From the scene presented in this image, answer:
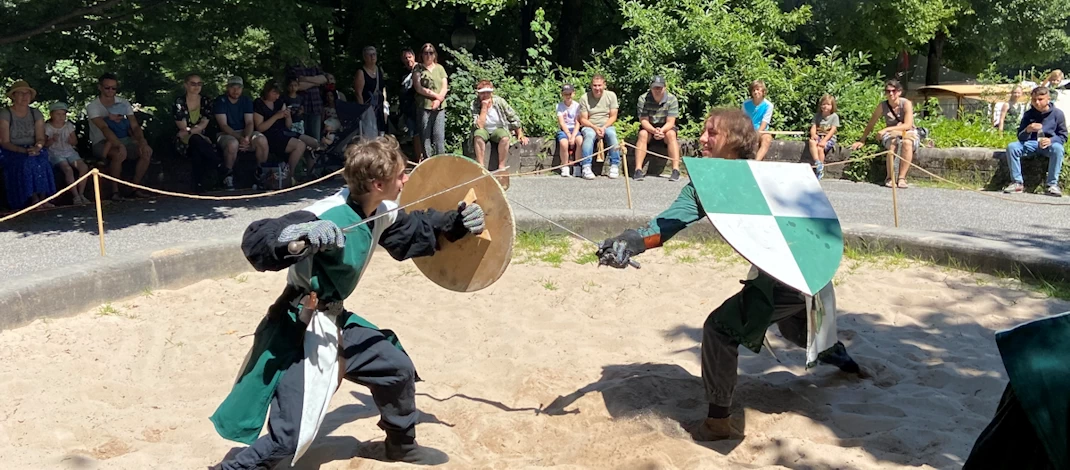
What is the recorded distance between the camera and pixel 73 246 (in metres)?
7.23

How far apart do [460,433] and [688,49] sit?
419 inches

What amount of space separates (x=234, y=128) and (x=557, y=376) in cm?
650

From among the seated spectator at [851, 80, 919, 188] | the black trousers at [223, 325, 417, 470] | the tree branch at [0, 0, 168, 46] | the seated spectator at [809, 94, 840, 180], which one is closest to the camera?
the black trousers at [223, 325, 417, 470]

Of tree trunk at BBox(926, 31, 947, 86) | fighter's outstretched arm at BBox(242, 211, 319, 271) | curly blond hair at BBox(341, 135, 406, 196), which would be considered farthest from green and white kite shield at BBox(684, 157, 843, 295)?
tree trunk at BBox(926, 31, 947, 86)

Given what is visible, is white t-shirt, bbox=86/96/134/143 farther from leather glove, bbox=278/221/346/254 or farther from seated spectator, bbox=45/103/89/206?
leather glove, bbox=278/221/346/254

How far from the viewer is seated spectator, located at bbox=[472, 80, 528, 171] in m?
11.0

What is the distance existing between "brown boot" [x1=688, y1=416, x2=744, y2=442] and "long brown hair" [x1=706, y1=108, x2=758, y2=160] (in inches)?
44.0

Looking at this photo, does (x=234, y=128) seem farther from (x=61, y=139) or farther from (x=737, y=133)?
(x=737, y=133)

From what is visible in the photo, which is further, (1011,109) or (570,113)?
(1011,109)

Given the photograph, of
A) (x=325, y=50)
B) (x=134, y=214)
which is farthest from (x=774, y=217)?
(x=325, y=50)

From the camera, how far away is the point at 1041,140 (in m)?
10.4

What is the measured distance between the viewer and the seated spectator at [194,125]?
31.8 feet

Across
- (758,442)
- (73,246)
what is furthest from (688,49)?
(758,442)

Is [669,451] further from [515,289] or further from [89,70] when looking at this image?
[89,70]
